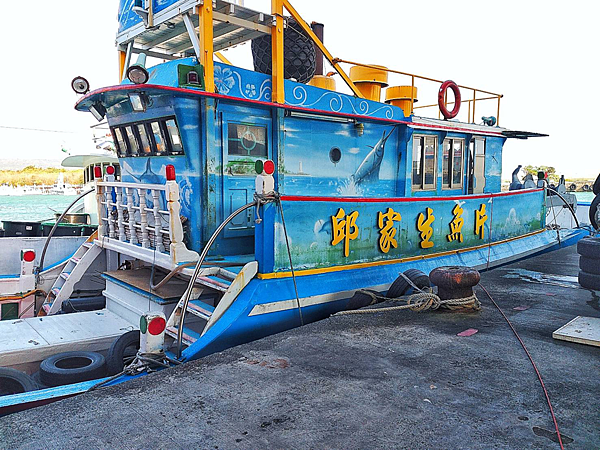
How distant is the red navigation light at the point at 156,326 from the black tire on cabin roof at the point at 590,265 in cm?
612

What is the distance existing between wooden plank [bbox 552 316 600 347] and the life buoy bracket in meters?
5.04

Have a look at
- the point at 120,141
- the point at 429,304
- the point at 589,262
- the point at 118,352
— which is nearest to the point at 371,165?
the point at 429,304

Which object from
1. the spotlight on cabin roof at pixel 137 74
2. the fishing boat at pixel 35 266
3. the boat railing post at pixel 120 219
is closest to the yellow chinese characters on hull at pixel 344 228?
the spotlight on cabin roof at pixel 137 74

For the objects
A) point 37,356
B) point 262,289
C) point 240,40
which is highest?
point 240,40

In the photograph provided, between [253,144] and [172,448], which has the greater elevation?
[253,144]

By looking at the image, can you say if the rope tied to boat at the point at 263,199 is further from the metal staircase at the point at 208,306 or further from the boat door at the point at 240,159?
the boat door at the point at 240,159

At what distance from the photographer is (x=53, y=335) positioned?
643 centimetres

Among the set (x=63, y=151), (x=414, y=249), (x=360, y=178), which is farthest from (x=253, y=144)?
(x=63, y=151)

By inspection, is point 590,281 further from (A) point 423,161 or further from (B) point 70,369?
(B) point 70,369

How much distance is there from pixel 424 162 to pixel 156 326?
6.32 m

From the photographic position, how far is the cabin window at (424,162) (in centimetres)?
917

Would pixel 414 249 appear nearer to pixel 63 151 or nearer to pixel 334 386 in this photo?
pixel 334 386

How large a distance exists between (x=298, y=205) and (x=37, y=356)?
372 centimetres

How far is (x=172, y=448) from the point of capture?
9.89 ft
